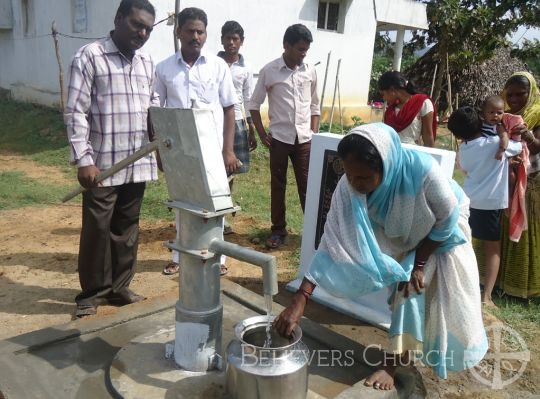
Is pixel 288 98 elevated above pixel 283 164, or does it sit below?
above

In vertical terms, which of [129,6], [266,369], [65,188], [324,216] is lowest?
[65,188]

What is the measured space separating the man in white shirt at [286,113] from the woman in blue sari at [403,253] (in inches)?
84.7

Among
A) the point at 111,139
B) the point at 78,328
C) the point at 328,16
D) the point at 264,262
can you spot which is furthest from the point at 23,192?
the point at 328,16

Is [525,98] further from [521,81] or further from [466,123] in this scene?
[466,123]

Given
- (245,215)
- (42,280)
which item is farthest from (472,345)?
(245,215)

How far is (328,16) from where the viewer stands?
10.6 m

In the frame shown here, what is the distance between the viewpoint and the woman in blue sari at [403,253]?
188cm

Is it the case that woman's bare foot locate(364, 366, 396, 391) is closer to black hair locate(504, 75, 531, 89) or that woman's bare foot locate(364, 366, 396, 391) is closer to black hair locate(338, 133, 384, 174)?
black hair locate(338, 133, 384, 174)

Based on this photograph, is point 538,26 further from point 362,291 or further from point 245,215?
point 362,291

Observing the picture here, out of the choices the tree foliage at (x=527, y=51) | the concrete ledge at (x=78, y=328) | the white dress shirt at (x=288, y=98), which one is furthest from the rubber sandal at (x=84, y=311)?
the tree foliage at (x=527, y=51)

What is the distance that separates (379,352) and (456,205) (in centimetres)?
94

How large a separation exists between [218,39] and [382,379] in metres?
7.34

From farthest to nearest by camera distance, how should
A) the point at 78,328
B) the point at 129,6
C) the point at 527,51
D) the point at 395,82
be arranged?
the point at 527,51, the point at 395,82, the point at 129,6, the point at 78,328

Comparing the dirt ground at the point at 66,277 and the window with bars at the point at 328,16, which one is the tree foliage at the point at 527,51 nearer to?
the window with bars at the point at 328,16
